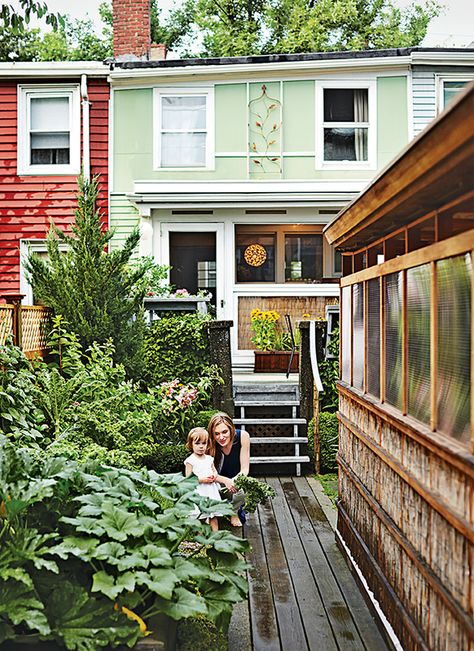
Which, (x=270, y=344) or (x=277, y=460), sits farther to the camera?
(x=270, y=344)

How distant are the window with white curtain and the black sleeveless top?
8.73 metres

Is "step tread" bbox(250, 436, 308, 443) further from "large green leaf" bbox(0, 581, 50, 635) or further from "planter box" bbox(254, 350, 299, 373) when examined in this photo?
"large green leaf" bbox(0, 581, 50, 635)

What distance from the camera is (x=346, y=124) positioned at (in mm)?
15336

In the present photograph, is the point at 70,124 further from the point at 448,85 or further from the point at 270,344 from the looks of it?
the point at 448,85

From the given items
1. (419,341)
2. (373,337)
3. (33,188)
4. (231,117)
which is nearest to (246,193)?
(231,117)

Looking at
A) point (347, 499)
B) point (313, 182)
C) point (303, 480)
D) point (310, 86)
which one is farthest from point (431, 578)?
point (310, 86)

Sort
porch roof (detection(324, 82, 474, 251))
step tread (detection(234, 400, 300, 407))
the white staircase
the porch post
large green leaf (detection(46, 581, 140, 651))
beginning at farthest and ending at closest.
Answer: step tread (detection(234, 400, 300, 407)), the porch post, the white staircase, large green leaf (detection(46, 581, 140, 651)), porch roof (detection(324, 82, 474, 251))

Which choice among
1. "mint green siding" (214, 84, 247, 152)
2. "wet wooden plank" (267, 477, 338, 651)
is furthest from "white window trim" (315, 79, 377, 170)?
"wet wooden plank" (267, 477, 338, 651)

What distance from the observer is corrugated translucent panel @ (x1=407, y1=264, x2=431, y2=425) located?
13.6ft

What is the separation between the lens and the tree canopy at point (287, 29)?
27016 mm

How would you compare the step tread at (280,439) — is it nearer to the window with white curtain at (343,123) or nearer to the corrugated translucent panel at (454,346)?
the window with white curtain at (343,123)

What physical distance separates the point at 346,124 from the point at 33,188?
5.64 meters

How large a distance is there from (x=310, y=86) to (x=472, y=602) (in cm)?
1329

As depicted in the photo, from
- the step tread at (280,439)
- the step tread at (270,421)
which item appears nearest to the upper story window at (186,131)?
the step tread at (270,421)
